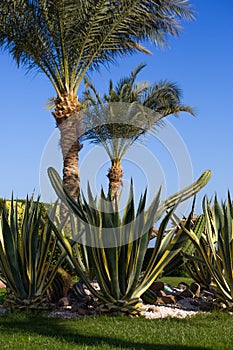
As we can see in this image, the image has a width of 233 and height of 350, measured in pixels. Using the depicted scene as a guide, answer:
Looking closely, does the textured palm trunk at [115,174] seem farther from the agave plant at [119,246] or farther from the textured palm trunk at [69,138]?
the agave plant at [119,246]

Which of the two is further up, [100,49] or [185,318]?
[100,49]

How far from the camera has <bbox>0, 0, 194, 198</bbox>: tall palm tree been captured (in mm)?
14531

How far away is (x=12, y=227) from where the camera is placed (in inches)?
262

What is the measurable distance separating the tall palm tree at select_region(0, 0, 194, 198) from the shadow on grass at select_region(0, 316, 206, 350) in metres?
9.79

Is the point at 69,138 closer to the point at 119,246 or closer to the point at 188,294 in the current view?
the point at 188,294

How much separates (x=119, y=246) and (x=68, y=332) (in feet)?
3.64

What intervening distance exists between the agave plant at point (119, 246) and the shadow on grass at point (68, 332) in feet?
1.48

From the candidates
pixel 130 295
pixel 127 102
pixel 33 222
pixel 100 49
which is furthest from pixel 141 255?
pixel 127 102

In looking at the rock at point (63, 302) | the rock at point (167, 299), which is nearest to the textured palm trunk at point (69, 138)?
the rock at point (167, 299)

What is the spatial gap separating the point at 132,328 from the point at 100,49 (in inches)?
474

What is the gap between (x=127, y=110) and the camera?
21.1 m

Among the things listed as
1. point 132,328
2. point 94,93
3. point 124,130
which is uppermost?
point 94,93

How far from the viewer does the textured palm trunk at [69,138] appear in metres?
15.8

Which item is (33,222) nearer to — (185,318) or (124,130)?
(185,318)
